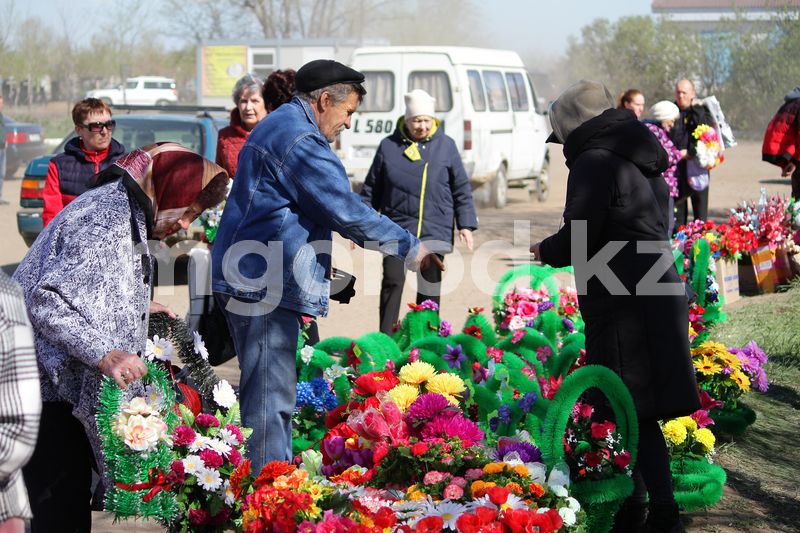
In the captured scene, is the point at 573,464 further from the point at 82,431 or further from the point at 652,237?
the point at 82,431

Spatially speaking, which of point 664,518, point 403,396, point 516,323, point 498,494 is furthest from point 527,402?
point 516,323

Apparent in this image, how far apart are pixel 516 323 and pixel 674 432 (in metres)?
1.55

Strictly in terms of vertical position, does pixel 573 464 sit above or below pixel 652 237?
below

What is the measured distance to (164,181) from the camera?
10.2 ft

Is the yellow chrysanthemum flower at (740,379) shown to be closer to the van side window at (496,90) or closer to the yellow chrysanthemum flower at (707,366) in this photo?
the yellow chrysanthemum flower at (707,366)

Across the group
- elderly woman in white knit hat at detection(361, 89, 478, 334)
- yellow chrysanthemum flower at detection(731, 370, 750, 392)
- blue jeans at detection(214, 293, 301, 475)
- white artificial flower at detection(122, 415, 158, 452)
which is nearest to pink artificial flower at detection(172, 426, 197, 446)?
white artificial flower at detection(122, 415, 158, 452)

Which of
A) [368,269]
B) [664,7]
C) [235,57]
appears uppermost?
[664,7]

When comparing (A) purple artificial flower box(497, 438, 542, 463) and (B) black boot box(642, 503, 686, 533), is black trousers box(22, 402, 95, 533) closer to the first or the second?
(A) purple artificial flower box(497, 438, 542, 463)

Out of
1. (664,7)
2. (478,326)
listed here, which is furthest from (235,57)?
(664,7)

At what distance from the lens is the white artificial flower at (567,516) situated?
303 cm

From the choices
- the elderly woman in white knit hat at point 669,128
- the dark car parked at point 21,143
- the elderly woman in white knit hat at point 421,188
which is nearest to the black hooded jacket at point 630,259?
the elderly woman in white knit hat at point 421,188

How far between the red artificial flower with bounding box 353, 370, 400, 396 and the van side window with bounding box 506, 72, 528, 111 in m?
12.6

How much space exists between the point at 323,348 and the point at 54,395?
7.65 feet

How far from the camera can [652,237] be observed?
3.73 meters
